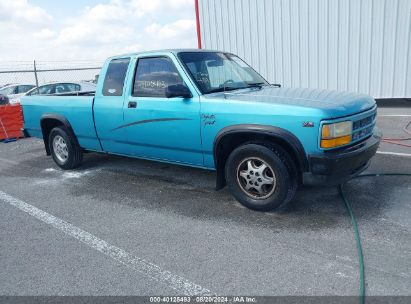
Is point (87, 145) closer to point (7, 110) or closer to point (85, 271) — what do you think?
point (85, 271)

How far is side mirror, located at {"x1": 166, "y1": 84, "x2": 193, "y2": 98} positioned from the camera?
4.28 m

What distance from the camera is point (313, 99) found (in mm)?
3951

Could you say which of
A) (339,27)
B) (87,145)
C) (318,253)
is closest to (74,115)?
(87,145)

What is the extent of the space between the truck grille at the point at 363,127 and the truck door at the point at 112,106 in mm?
2998

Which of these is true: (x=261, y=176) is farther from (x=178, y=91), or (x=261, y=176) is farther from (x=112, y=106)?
(x=112, y=106)

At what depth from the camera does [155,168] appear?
6.23m

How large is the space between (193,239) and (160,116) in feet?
5.66

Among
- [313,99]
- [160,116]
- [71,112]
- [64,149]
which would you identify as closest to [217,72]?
[160,116]

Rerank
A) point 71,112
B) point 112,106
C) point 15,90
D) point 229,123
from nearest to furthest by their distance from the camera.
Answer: point 229,123, point 112,106, point 71,112, point 15,90

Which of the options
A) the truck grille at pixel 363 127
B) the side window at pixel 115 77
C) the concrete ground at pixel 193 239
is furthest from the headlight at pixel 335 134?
the side window at pixel 115 77

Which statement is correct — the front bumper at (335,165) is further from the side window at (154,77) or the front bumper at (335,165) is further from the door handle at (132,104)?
the door handle at (132,104)

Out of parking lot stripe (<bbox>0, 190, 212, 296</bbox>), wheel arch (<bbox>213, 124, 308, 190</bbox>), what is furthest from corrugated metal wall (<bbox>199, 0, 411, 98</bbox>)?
parking lot stripe (<bbox>0, 190, 212, 296</bbox>)

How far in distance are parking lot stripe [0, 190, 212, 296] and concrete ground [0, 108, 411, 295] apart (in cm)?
1

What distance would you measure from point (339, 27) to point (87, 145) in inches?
323
